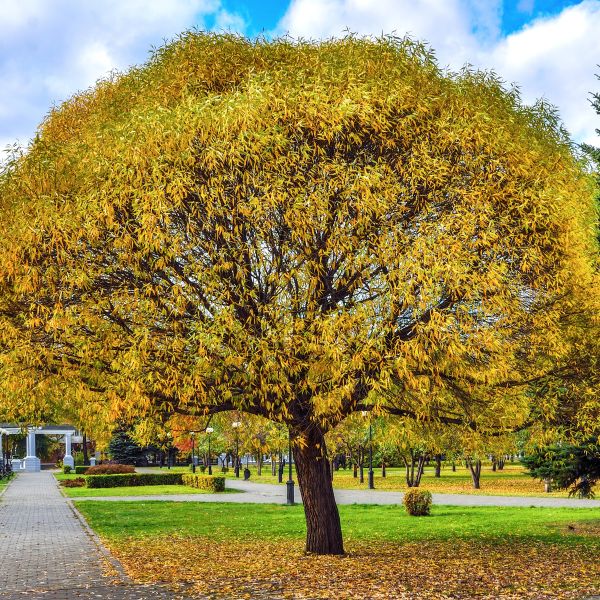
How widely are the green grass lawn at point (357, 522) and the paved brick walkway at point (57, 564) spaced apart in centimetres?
118

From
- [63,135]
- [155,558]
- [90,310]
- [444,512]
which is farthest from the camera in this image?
[444,512]

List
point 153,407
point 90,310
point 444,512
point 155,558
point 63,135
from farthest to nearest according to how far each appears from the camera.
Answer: point 444,512, point 155,558, point 63,135, point 153,407, point 90,310

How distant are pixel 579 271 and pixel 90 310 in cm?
690

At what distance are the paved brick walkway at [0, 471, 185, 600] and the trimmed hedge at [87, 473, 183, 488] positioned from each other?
691 inches

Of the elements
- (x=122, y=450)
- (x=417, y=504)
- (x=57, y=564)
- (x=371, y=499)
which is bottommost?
(x=371, y=499)

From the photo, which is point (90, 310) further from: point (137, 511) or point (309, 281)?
point (137, 511)

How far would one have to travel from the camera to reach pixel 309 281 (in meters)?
11.6

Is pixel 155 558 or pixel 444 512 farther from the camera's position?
pixel 444 512

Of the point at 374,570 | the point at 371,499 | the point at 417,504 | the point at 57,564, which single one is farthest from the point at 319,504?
the point at 371,499

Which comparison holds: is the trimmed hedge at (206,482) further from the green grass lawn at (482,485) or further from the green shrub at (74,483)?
the green shrub at (74,483)

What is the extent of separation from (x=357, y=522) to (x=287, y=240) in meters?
13.1

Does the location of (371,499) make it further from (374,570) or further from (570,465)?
(374,570)

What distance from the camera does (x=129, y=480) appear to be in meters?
44.2

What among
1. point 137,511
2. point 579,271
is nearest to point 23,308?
point 579,271
